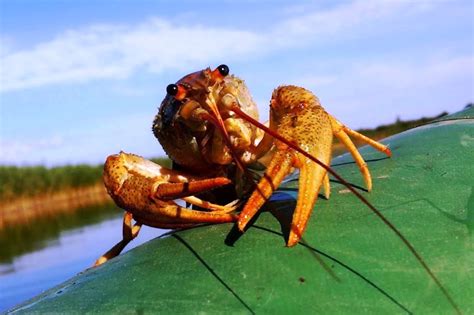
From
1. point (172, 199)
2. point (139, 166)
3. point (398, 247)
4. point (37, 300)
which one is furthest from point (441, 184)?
point (37, 300)

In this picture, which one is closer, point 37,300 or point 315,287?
point 315,287

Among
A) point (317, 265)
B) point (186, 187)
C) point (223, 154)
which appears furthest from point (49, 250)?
point (317, 265)

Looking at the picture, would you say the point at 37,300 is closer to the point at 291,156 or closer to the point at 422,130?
the point at 291,156

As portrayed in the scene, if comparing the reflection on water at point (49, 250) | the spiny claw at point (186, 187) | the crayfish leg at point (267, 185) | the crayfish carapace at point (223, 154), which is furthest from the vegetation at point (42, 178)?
the crayfish leg at point (267, 185)

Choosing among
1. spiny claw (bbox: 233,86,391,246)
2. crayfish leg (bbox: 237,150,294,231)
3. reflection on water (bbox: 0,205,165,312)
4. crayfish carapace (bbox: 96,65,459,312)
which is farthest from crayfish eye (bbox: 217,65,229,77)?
reflection on water (bbox: 0,205,165,312)

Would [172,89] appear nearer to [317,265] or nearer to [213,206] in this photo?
[213,206]

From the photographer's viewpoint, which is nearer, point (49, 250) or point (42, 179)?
point (49, 250)
